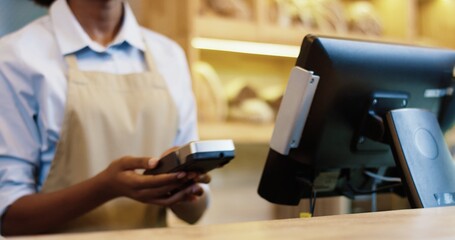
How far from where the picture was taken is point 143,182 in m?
0.98

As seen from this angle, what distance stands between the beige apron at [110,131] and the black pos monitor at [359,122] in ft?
1.35

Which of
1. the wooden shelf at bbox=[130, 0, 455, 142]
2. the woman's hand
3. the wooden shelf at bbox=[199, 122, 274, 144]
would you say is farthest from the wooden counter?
the wooden shelf at bbox=[199, 122, 274, 144]

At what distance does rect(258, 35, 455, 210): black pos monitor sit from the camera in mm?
895

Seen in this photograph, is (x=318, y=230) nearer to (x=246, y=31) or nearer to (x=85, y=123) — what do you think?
(x=85, y=123)

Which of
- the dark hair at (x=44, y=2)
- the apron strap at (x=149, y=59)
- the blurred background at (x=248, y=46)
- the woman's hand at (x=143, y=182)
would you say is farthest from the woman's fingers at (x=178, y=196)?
the blurred background at (x=248, y=46)

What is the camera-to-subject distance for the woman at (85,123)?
1.12m

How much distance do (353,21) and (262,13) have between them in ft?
2.09

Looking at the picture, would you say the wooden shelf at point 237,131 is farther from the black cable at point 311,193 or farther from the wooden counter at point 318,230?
the wooden counter at point 318,230

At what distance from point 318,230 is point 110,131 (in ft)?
2.74

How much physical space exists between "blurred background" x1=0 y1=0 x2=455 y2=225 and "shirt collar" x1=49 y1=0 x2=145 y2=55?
600mm

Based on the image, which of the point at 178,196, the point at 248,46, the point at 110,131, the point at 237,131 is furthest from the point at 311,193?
the point at 248,46

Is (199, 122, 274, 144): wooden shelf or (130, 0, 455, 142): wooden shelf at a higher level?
(130, 0, 455, 142): wooden shelf

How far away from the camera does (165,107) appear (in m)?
1.35

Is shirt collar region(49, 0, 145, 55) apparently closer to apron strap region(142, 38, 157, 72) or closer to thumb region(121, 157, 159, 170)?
apron strap region(142, 38, 157, 72)
